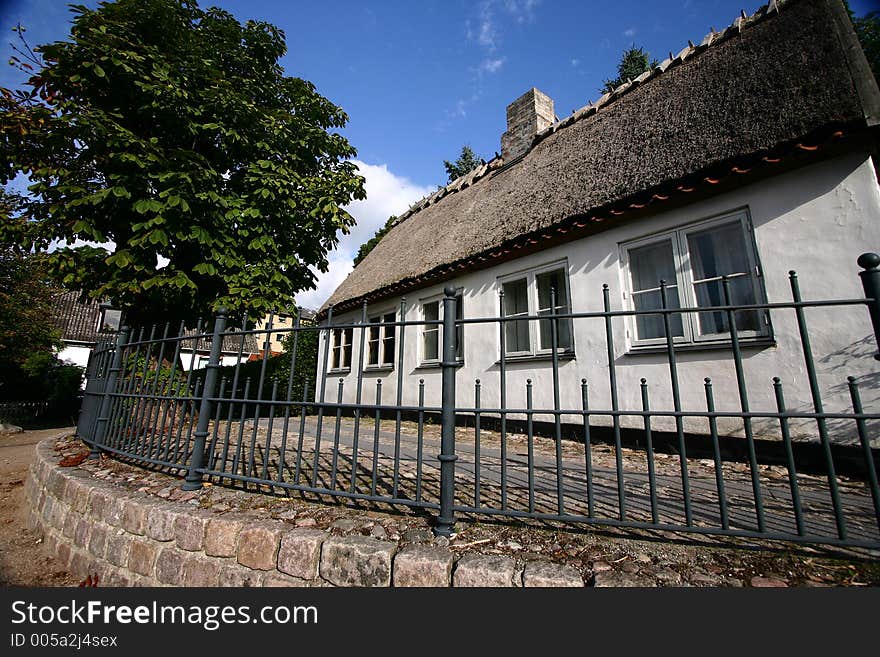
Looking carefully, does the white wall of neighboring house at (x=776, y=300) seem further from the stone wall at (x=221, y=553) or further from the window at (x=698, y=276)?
the stone wall at (x=221, y=553)

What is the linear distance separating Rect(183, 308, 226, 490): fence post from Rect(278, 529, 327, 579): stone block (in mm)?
1334

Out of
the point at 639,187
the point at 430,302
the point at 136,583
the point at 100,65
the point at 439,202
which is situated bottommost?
the point at 136,583

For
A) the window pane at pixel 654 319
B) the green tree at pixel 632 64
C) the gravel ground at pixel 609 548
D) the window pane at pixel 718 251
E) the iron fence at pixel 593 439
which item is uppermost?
the green tree at pixel 632 64

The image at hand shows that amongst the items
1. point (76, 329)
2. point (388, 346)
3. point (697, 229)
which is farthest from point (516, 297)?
Answer: point (76, 329)

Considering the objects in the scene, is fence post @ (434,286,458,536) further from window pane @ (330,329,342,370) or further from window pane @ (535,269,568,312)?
window pane @ (330,329,342,370)

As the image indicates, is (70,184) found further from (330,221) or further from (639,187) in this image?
(639,187)

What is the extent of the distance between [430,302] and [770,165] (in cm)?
616

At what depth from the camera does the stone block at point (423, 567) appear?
186cm

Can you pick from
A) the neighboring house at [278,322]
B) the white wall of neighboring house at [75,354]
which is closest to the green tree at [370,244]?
the neighboring house at [278,322]

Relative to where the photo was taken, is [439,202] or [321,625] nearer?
[321,625]

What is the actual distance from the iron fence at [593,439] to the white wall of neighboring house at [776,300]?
3 centimetres

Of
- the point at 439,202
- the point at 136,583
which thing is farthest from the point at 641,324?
the point at 439,202

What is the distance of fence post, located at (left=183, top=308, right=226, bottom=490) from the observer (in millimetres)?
3055

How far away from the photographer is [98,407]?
14.9 ft
